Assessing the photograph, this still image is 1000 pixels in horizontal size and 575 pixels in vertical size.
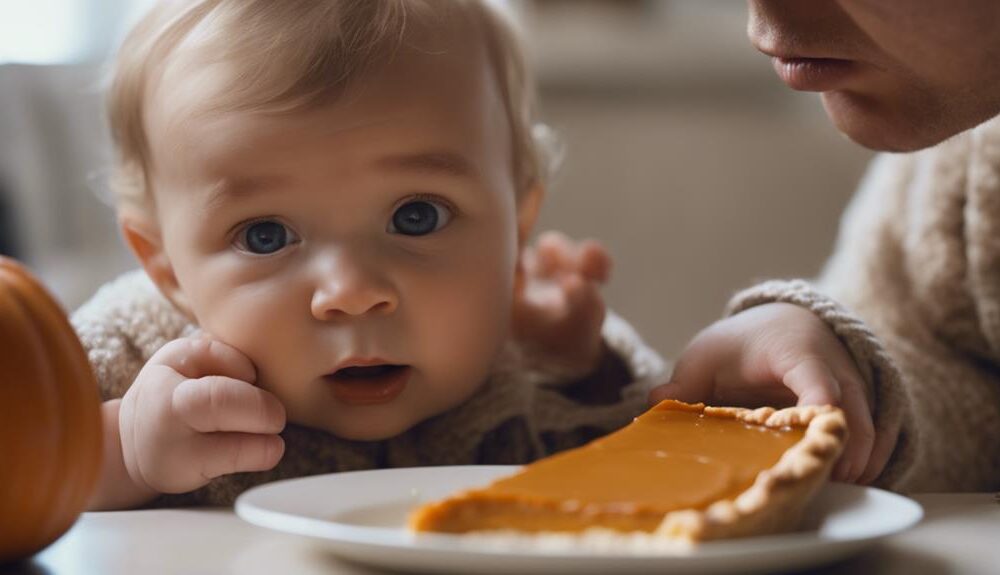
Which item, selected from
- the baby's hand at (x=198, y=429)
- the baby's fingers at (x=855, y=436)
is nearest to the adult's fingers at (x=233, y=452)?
the baby's hand at (x=198, y=429)

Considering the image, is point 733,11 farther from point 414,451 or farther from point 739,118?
point 414,451

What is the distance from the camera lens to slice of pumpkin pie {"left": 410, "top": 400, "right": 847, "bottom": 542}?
563 mm

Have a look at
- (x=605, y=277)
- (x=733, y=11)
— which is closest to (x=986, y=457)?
(x=605, y=277)

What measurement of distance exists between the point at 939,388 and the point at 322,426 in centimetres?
66

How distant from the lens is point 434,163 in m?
0.88

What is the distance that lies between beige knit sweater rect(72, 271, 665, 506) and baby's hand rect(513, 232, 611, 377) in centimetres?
3

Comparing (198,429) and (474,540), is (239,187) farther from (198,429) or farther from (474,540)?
(474,540)

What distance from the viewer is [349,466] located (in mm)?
930

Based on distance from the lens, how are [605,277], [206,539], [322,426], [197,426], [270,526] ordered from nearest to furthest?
[270,526] < [206,539] < [197,426] < [322,426] < [605,277]

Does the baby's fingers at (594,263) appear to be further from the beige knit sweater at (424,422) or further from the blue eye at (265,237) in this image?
the blue eye at (265,237)

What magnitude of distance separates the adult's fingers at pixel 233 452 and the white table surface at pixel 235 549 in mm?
37

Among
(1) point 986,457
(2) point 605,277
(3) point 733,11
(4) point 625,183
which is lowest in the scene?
(1) point 986,457

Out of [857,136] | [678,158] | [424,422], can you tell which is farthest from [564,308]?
[678,158]

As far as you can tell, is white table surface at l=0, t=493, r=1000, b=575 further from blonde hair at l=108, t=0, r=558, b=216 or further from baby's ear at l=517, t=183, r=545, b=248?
baby's ear at l=517, t=183, r=545, b=248
